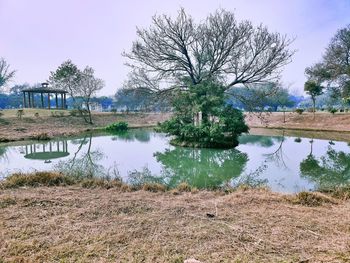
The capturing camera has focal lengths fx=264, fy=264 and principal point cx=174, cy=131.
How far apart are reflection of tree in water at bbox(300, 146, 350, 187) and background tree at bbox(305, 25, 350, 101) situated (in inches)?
493

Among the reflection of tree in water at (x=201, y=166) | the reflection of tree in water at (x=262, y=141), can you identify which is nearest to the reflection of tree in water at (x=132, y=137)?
the reflection of tree in water at (x=201, y=166)

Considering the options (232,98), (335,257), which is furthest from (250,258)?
(232,98)

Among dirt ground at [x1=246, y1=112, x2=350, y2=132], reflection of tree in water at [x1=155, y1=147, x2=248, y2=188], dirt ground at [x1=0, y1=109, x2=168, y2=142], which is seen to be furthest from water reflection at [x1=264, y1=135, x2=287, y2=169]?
dirt ground at [x1=0, y1=109, x2=168, y2=142]

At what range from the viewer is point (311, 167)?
904 cm

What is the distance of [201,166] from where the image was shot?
30.7 feet

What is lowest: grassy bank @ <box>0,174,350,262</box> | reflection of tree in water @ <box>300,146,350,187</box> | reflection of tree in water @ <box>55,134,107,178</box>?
reflection of tree in water @ <box>300,146,350,187</box>

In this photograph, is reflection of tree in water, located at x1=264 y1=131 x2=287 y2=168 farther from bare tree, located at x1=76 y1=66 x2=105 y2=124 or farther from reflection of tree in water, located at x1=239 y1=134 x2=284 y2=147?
bare tree, located at x1=76 y1=66 x2=105 y2=124

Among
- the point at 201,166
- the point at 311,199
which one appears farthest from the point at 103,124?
the point at 311,199

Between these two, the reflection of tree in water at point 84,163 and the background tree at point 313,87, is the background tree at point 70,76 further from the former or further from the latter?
the background tree at point 313,87

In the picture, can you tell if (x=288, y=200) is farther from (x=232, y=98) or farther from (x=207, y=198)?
(x=232, y=98)

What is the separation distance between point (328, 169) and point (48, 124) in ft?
69.0

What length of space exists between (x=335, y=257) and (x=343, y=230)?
2.86ft

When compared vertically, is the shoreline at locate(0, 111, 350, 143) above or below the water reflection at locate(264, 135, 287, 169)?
above

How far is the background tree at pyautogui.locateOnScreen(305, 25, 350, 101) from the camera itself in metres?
21.5
